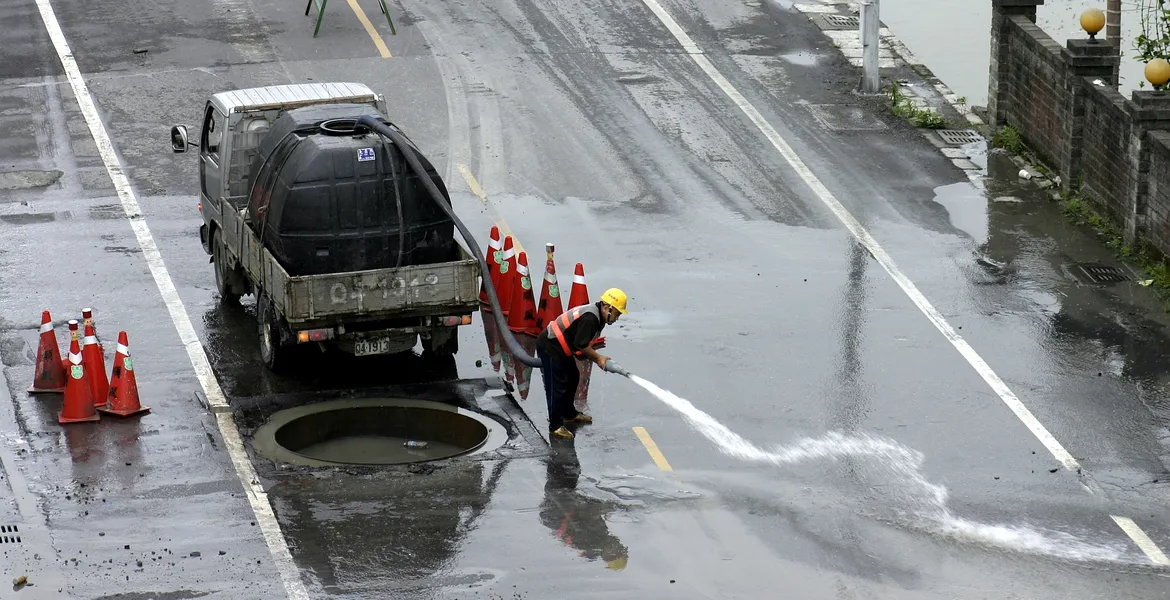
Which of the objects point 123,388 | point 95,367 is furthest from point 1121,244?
point 95,367

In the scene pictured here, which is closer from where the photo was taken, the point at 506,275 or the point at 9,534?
the point at 9,534

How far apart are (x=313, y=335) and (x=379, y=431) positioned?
3.51ft

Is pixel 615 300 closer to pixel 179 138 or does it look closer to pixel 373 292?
pixel 373 292

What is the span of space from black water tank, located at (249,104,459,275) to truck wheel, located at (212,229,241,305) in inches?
83.6

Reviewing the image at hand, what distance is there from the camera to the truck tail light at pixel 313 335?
1488 cm

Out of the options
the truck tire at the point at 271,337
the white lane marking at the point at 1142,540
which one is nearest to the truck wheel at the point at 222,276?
the truck tire at the point at 271,337

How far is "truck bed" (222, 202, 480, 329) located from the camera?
48.1 feet

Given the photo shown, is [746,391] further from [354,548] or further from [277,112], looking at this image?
[277,112]

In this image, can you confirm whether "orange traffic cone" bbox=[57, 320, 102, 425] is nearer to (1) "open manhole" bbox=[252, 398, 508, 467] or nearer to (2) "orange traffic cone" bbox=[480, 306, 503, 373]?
(1) "open manhole" bbox=[252, 398, 508, 467]

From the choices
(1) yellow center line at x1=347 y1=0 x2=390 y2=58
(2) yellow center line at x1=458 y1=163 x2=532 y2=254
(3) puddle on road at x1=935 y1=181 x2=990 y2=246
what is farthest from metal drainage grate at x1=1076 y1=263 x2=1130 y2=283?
(1) yellow center line at x1=347 y1=0 x2=390 y2=58

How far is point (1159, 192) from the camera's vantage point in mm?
18812

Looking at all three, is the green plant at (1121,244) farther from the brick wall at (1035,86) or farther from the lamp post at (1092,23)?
the lamp post at (1092,23)

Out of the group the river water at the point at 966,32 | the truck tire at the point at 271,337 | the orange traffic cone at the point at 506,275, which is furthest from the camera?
the river water at the point at 966,32

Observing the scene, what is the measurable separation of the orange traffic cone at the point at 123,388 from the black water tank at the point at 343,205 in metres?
1.67
